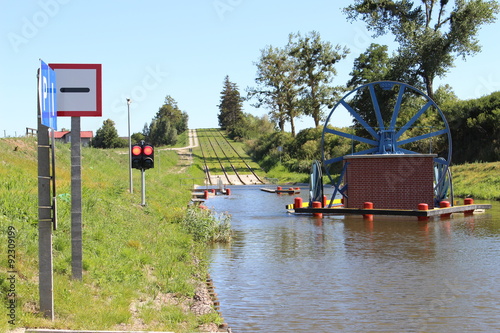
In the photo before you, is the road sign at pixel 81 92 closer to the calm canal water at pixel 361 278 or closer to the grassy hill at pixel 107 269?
the grassy hill at pixel 107 269

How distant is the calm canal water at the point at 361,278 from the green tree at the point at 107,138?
80469 mm

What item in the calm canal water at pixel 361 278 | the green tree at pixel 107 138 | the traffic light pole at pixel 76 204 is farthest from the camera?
the green tree at pixel 107 138

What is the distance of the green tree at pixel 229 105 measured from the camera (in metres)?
159

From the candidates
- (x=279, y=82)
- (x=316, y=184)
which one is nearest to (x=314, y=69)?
(x=279, y=82)

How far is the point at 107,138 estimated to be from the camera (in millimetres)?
100312

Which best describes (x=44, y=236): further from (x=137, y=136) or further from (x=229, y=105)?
(x=229, y=105)

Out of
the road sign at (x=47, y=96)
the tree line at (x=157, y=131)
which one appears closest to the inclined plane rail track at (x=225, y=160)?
the tree line at (x=157, y=131)

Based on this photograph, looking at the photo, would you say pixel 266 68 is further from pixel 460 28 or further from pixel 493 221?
pixel 493 221

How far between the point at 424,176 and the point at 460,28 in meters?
26.8

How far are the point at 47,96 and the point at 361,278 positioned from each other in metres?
8.02

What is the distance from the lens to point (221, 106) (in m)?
164

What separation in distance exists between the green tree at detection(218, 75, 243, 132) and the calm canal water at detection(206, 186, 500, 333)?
13598 cm

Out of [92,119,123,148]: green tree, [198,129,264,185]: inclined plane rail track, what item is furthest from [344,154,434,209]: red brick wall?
[92,119,123,148]: green tree

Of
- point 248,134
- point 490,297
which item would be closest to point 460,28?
point 490,297
